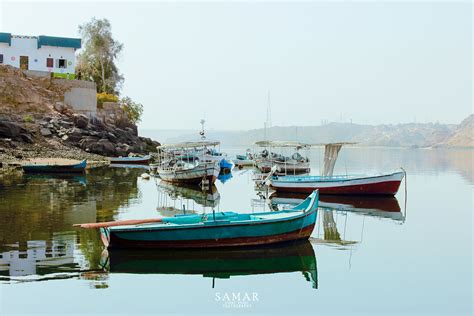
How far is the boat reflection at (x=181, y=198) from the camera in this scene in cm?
2663

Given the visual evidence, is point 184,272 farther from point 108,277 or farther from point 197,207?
point 197,207

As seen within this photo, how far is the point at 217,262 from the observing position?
16.0 meters

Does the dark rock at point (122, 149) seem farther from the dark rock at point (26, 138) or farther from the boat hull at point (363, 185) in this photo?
the boat hull at point (363, 185)

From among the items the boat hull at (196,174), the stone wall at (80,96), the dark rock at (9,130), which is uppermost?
the stone wall at (80,96)

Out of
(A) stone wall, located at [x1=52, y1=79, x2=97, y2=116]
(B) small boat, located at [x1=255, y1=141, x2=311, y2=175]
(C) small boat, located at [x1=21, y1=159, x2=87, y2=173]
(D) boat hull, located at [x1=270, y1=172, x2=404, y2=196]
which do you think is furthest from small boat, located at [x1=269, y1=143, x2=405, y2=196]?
(A) stone wall, located at [x1=52, y1=79, x2=97, y2=116]

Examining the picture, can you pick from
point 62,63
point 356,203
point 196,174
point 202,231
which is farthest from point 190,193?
point 62,63

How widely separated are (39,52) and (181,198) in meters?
38.8

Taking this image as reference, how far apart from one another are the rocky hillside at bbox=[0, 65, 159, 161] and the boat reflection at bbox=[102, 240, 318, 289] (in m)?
34.7

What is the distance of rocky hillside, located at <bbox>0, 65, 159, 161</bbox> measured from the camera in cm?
5103

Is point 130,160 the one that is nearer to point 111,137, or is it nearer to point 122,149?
point 122,149

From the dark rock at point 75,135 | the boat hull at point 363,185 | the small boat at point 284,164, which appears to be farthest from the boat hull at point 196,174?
the dark rock at point 75,135

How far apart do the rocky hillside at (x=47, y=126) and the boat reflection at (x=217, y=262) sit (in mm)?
34738

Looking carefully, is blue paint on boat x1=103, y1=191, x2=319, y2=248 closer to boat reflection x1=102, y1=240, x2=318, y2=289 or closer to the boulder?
boat reflection x1=102, y1=240, x2=318, y2=289

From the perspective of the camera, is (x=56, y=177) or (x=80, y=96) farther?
(x=80, y=96)
